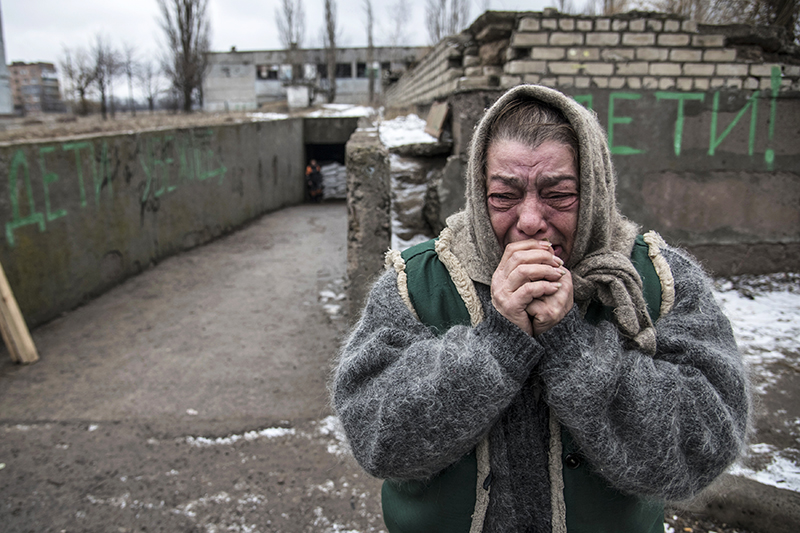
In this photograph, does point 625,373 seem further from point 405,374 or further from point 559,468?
point 405,374

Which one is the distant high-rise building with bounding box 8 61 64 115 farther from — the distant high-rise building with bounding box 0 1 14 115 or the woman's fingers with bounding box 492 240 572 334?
the woman's fingers with bounding box 492 240 572 334

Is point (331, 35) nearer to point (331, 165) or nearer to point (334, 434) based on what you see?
point (331, 165)

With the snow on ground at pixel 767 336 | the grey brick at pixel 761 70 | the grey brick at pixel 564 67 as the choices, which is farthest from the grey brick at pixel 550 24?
the snow on ground at pixel 767 336

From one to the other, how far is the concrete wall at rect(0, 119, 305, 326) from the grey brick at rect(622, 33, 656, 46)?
18.6 ft

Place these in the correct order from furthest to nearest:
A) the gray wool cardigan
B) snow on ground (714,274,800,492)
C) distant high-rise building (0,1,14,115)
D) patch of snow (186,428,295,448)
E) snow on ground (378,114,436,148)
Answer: distant high-rise building (0,1,14,115) → snow on ground (378,114,436,148) → patch of snow (186,428,295,448) → snow on ground (714,274,800,492) → the gray wool cardigan

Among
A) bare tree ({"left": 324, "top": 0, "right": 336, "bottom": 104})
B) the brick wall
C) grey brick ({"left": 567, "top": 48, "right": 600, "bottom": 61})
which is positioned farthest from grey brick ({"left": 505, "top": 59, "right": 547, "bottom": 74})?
bare tree ({"left": 324, "top": 0, "right": 336, "bottom": 104})

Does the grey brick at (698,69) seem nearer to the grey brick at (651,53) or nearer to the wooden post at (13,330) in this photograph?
the grey brick at (651,53)

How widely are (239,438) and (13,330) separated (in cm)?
243

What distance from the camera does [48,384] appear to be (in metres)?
4.00

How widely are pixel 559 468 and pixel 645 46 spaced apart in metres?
4.84

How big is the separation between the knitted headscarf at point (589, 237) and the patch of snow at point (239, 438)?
2.44 meters

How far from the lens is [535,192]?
126 cm

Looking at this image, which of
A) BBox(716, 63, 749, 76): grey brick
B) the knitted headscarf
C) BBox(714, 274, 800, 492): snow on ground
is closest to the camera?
the knitted headscarf

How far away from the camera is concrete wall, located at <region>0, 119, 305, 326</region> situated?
16.0ft
